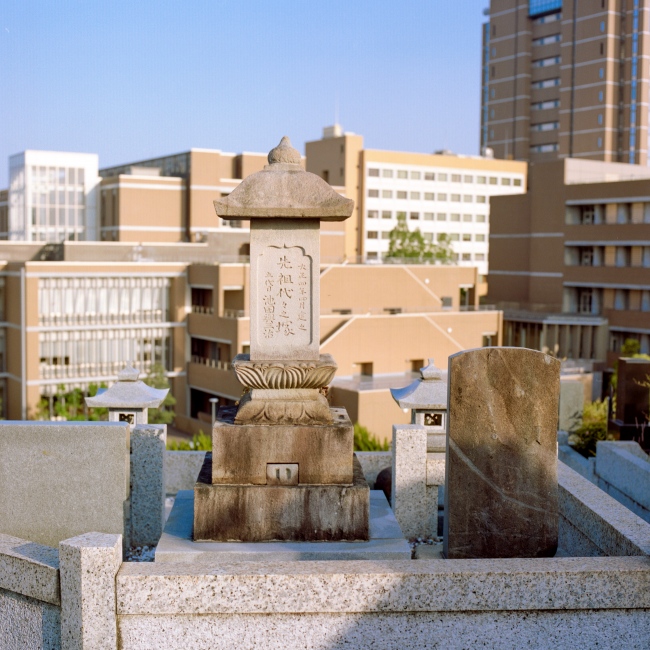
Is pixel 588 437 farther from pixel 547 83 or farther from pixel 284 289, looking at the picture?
pixel 547 83

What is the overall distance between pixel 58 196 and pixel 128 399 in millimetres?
61631

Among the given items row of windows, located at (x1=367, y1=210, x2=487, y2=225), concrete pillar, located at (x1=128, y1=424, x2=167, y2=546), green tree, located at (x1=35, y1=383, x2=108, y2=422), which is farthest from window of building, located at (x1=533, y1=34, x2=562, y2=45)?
concrete pillar, located at (x1=128, y1=424, x2=167, y2=546)

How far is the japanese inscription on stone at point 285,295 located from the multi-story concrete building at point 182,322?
34820 millimetres

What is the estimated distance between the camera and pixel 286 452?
904cm

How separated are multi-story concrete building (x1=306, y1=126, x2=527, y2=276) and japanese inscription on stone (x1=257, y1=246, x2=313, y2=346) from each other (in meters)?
73.6

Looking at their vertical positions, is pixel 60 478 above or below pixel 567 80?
below

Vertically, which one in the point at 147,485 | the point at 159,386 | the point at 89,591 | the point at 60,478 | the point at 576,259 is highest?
the point at 576,259

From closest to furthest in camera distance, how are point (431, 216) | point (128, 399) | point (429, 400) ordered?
point (429, 400), point (128, 399), point (431, 216)

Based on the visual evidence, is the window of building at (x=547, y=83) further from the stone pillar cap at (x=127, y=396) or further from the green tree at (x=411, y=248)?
the stone pillar cap at (x=127, y=396)

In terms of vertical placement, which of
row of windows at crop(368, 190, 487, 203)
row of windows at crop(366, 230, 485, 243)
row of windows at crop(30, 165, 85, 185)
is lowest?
row of windows at crop(366, 230, 485, 243)

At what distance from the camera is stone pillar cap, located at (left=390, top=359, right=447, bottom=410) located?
12812 millimetres

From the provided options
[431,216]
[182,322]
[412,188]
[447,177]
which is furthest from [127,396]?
[431,216]

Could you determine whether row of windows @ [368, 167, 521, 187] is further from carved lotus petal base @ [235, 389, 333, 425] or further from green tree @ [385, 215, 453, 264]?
carved lotus petal base @ [235, 389, 333, 425]

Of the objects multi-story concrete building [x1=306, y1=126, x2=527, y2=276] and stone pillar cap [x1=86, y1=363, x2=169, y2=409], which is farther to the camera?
multi-story concrete building [x1=306, y1=126, x2=527, y2=276]
